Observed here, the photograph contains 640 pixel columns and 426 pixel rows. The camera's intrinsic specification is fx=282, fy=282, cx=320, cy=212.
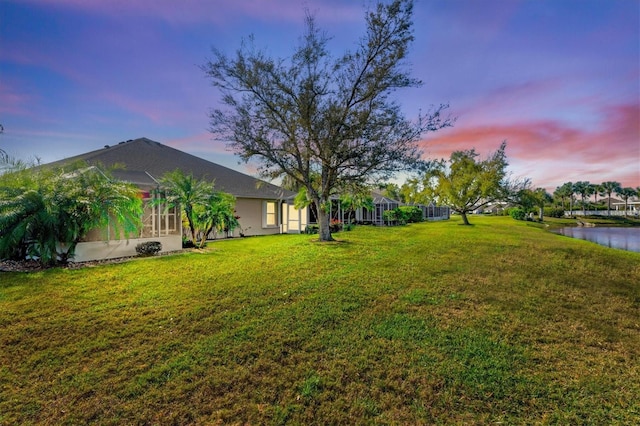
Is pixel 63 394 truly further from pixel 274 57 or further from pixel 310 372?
pixel 274 57

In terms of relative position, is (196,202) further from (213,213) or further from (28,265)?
(28,265)

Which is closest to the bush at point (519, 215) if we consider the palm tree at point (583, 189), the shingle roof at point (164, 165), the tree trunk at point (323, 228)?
the palm tree at point (583, 189)

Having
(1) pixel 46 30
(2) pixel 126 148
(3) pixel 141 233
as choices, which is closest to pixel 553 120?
(3) pixel 141 233

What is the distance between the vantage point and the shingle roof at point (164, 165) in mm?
14328

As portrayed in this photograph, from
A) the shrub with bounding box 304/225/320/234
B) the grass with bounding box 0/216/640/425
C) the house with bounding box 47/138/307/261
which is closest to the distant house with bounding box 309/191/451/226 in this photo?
the shrub with bounding box 304/225/320/234

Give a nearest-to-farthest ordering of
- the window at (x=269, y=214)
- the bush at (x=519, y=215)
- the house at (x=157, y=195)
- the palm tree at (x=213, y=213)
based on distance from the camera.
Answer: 1. the house at (x=157, y=195)
2. the palm tree at (x=213, y=213)
3. the window at (x=269, y=214)
4. the bush at (x=519, y=215)

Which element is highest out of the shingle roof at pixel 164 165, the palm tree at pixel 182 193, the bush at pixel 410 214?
the shingle roof at pixel 164 165

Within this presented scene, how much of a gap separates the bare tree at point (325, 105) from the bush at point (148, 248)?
577cm

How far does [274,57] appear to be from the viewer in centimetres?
1293

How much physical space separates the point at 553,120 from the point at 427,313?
491 inches

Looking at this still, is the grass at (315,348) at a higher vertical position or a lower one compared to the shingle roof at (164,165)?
lower

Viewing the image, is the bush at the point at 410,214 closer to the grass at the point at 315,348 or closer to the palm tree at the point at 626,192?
the grass at the point at 315,348

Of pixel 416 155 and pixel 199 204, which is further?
pixel 416 155

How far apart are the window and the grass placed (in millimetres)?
10839
